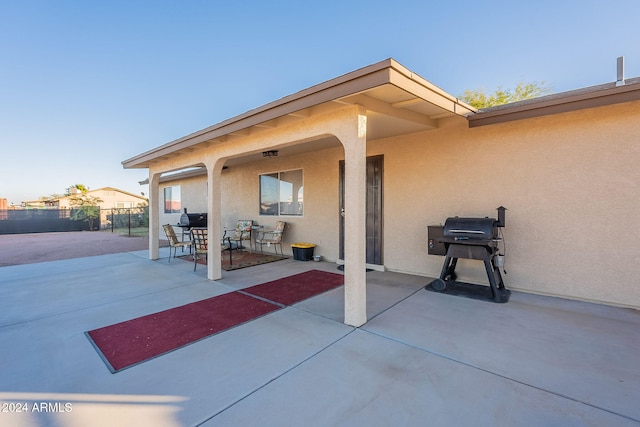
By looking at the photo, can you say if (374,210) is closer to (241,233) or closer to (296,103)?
(296,103)

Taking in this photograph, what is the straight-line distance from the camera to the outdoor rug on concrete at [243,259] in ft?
22.2

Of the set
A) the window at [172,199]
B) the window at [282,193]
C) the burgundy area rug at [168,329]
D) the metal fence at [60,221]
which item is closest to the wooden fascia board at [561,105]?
Result: the burgundy area rug at [168,329]

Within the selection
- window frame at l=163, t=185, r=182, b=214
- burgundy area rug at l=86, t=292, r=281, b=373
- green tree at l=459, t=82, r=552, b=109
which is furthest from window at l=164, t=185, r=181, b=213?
green tree at l=459, t=82, r=552, b=109

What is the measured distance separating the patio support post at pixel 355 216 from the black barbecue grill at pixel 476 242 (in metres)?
1.76

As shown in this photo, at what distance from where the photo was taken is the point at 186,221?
10242 mm

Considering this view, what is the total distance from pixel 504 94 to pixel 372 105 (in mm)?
20828

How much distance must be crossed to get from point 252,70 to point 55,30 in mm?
6257

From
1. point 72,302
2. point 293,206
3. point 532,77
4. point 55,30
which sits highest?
point 532,77

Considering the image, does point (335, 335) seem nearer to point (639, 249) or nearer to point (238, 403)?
point (238, 403)

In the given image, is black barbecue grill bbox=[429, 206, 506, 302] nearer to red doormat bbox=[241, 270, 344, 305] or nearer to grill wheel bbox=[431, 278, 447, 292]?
grill wheel bbox=[431, 278, 447, 292]

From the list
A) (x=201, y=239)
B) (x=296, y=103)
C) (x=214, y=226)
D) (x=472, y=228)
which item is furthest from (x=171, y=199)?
(x=472, y=228)

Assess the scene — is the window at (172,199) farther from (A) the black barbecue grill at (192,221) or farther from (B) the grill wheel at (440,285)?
(B) the grill wheel at (440,285)

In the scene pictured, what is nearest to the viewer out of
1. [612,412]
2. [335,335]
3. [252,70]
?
[612,412]

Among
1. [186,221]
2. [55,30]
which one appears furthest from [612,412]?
[55,30]
